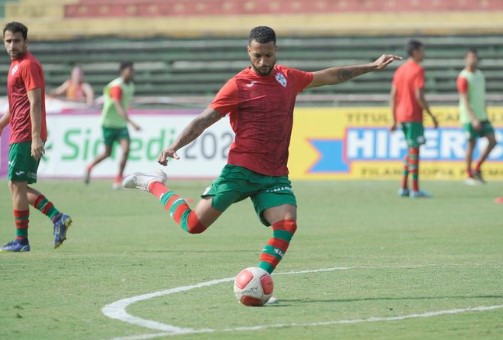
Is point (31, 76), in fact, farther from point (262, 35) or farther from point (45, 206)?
point (262, 35)

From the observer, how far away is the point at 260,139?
8781mm

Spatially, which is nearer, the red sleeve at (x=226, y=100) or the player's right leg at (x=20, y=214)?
the red sleeve at (x=226, y=100)

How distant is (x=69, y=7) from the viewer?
3222cm

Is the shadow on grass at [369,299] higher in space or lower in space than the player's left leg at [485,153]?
higher

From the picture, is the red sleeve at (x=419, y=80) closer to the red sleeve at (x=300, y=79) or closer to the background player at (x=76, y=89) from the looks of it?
the red sleeve at (x=300, y=79)

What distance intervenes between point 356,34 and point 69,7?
314 inches

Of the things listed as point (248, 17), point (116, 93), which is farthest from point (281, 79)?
point (248, 17)

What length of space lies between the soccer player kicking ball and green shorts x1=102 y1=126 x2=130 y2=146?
12926 mm

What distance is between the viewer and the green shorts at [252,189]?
873 centimetres

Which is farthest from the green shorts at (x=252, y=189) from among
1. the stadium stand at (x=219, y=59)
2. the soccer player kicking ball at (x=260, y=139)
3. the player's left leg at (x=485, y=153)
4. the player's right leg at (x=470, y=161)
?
the stadium stand at (x=219, y=59)

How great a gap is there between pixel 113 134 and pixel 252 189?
13.2 metres

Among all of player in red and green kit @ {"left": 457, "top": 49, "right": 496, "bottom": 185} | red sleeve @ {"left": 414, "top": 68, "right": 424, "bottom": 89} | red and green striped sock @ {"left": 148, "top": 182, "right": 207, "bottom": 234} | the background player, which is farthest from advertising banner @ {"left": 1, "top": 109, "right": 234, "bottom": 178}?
red and green striped sock @ {"left": 148, "top": 182, "right": 207, "bottom": 234}

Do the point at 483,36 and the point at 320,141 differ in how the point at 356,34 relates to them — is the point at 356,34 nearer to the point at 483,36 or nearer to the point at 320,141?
the point at 483,36

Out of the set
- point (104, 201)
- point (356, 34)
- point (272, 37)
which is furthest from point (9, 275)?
point (356, 34)
